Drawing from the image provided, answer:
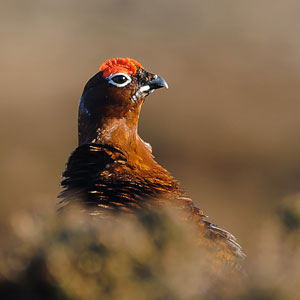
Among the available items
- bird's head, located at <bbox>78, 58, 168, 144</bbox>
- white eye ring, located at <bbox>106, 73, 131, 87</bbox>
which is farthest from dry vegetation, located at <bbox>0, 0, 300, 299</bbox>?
white eye ring, located at <bbox>106, 73, 131, 87</bbox>

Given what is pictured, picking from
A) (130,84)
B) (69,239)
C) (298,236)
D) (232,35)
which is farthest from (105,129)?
(232,35)

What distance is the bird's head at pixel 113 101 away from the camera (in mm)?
5852

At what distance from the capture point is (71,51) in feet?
96.7

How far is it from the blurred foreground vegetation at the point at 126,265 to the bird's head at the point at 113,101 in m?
3.50

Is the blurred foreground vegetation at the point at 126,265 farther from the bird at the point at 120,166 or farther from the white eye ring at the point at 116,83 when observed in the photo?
the white eye ring at the point at 116,83

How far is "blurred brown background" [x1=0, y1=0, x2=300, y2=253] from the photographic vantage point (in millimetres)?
19625

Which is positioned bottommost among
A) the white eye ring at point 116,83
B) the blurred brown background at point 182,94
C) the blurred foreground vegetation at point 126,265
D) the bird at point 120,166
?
the blurred foreground vegetation at point 126,265

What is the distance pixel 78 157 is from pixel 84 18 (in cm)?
3051

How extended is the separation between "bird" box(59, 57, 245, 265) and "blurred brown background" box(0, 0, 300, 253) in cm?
806

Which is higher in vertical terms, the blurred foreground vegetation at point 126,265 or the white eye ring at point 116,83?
the white eye ring at point 116,83

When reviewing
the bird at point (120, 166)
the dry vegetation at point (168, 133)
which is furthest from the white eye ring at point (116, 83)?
the dry vegetation at point (168, 133)

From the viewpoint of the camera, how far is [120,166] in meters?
5.14

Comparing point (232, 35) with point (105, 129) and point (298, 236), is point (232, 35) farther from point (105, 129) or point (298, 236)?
point (298, 236)

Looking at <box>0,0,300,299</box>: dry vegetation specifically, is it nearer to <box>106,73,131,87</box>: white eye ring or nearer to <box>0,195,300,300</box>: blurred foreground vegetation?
<box>0,195,300,300</box>: blurred foreground vegetation
